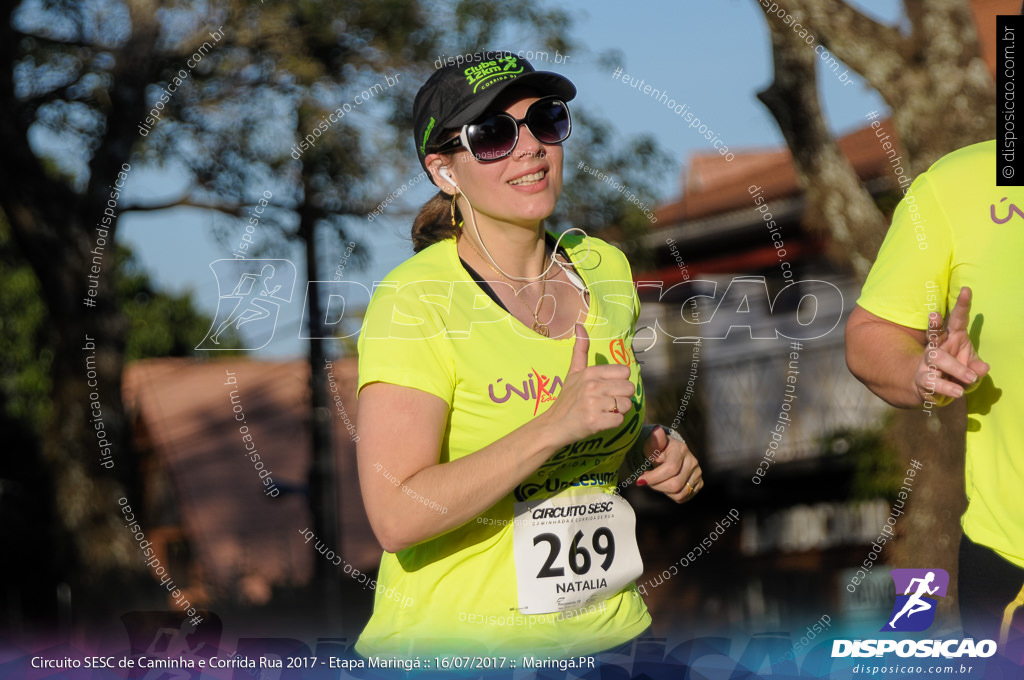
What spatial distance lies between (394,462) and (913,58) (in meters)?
4.11

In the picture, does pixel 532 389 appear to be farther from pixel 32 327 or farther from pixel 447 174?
pixel 32 327

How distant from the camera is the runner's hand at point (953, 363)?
1.96 meters

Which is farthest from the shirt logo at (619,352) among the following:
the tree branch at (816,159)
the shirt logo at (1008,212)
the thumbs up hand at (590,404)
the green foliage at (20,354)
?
the green foliage at (20,354)

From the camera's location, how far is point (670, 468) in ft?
7.73

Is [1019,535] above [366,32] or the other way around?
the other way around

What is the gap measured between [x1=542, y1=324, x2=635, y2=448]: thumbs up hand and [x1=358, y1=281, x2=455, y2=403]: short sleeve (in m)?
0.21

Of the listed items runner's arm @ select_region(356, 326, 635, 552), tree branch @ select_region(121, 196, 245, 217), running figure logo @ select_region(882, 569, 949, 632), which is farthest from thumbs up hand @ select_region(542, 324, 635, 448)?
tree branch @ select_region(121, 196, 245, 217)

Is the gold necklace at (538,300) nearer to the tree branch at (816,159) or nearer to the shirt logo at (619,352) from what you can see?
the shirt logo at (619,352)

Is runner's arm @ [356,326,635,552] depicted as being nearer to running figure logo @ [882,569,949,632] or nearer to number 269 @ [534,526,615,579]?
number 269 @ [534,526,615,579]

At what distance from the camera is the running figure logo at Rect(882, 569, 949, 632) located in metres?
2.66

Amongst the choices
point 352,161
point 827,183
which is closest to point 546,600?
point 827,183

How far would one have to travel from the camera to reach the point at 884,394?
7.45 feet

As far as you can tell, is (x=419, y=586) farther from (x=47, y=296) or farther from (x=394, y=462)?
(x=47, y=296)

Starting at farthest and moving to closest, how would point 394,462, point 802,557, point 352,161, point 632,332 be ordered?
point 802,557 < point 352,161 < point 632,332 < point 394,462
